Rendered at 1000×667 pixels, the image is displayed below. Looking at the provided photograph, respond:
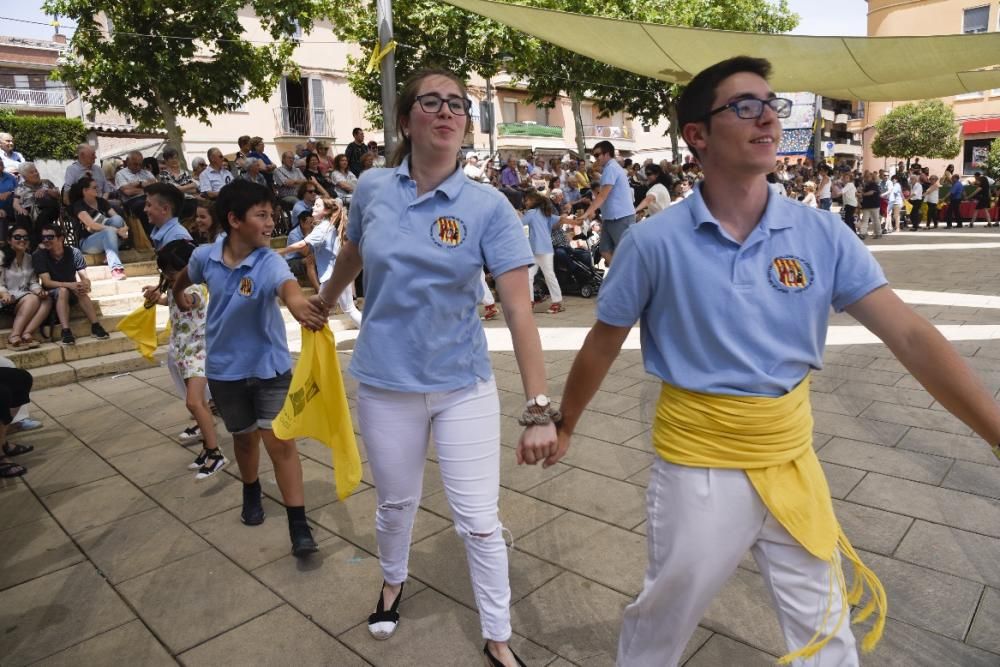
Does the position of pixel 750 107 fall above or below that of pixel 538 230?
above

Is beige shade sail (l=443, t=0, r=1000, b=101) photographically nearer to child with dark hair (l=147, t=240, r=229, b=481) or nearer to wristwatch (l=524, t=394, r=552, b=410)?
child with dark hair (l=147, t=240, r=229, b=481)

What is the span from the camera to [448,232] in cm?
219

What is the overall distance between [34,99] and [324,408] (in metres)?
53.3

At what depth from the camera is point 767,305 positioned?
63.2 inches

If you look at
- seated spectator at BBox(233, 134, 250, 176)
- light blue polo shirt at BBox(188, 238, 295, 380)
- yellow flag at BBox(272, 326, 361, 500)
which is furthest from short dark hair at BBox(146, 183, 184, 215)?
seated spectator at BBox(233, 134, 250, 176)

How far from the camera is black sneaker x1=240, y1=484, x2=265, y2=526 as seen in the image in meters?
3.67

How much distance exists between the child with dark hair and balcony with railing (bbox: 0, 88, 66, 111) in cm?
4738

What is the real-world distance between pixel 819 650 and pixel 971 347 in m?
6.05

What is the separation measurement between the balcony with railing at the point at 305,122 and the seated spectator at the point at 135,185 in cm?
1935

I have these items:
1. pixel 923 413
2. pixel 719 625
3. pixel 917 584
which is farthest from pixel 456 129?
pixel 923 413

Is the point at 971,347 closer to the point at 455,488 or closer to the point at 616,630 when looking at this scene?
the point at 616,630

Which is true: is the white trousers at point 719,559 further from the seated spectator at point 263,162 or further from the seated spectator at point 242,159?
the seated spectator at point 242,159

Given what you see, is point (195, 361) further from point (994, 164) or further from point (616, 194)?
point (994, 164)

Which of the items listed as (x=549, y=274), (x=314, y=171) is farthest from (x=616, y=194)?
(x=314, y=171)
